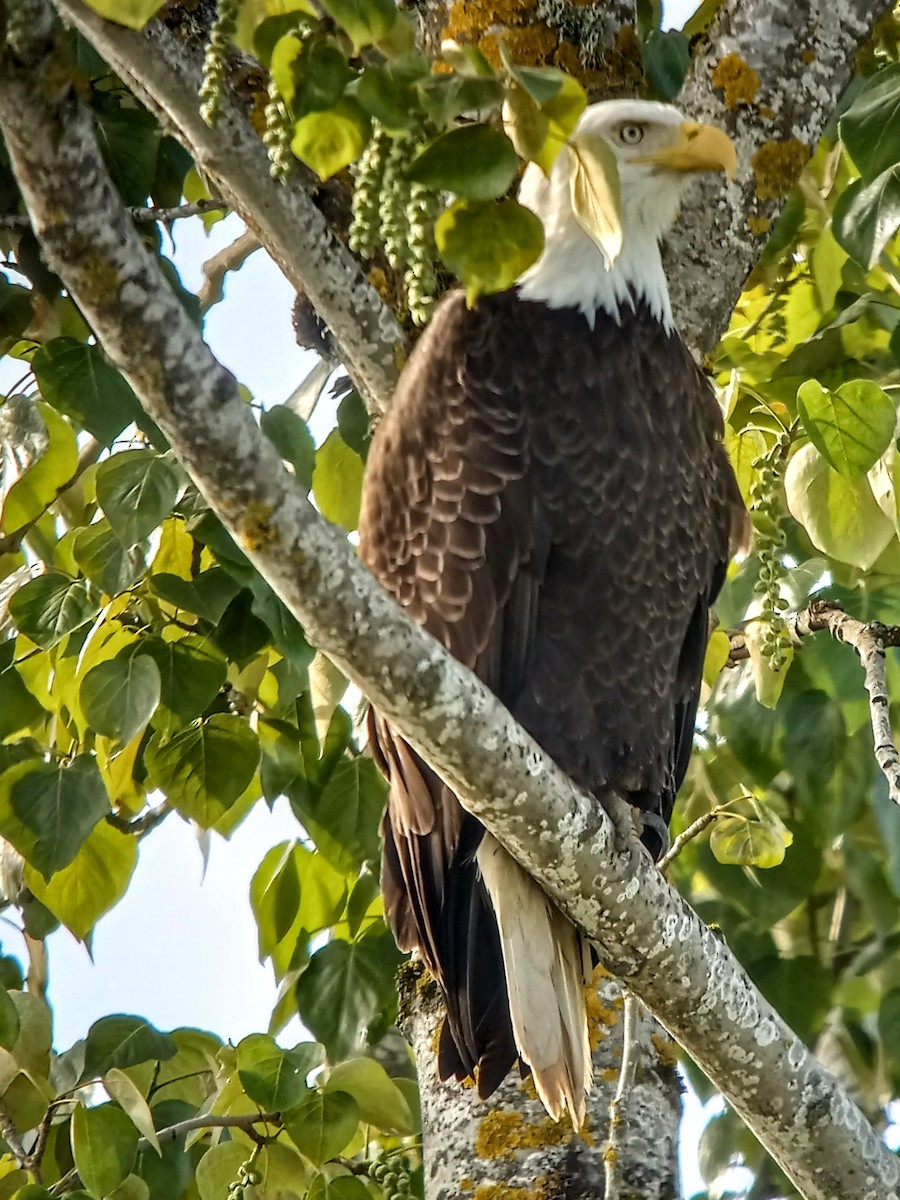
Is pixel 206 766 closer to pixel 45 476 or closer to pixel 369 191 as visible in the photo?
pixel 45 476

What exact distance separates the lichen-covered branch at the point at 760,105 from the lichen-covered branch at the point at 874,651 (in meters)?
0.54

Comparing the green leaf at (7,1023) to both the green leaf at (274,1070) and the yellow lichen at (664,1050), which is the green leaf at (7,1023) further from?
the yellow lichen at (664,1050)

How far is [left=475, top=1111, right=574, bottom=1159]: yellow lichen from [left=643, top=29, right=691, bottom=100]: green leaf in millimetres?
1435

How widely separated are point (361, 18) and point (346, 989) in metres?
1.79

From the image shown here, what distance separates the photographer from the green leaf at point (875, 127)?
2080 mm

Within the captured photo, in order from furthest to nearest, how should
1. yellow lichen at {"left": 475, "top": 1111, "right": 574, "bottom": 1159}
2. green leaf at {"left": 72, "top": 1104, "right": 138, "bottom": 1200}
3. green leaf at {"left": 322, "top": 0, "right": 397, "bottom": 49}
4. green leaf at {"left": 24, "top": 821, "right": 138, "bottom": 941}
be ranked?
green leaf at {"left": 24, "top": 821, "right": 138, "bottom": 941}, yellow lichen at {"left": 475, "top": 1111, "right": 574, "bottom": 1159}, green leaf at {"left": 72, "top": 1104, "right": 138, "bottom": 1200}, green leaf at {"left": 322, "top": 0, "right": 397, "bottom": 49}

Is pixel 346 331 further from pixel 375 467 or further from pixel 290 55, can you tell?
pixel 290 55

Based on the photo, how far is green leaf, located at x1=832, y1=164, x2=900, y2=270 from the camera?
85.0 inches

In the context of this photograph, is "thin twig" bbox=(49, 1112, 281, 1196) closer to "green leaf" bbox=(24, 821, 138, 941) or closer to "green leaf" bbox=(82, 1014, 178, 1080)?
"green leaf" bbox=(82, 1014, 178, 1080)

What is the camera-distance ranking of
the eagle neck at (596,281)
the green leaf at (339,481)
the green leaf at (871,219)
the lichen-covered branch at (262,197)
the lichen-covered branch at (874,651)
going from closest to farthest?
the lichen-covered branch at (262,197) → the lichen-covered branch at (874,651) → the green leaf at (871,219) → the eagle neck at (596,281) → the green leaf at (339,481)

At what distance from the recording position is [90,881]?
232 cm

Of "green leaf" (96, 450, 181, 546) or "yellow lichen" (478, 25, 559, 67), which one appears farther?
"yellow lichen" (478, 25, 559, 67)

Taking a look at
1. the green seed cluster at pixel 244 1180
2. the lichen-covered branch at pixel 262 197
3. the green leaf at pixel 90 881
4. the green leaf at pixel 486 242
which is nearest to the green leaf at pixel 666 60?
the lichen-covered branch at pixel 262 197

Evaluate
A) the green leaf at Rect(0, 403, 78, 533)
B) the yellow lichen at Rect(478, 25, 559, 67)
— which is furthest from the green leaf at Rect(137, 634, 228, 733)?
Result: the yellow lichen at Rect(478, 25, 559, 67)
